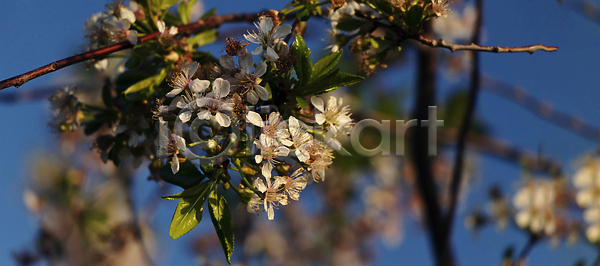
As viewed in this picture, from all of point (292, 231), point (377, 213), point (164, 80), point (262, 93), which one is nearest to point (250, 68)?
point (262, 93)

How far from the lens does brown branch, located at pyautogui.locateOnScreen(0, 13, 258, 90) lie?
78 cm

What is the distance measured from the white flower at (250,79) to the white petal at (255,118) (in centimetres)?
2

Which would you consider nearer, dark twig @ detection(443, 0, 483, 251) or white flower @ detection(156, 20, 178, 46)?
white flower @ detection(156, 20, 178, 46)

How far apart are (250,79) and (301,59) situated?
0.37 ft

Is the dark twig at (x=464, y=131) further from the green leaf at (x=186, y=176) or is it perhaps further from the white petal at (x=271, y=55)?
the green leaf at (x=186, y=176)

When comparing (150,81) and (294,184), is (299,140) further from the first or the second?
(150,81)

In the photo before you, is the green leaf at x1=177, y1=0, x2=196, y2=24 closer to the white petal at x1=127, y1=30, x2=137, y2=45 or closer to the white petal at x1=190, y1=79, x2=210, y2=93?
the white petal at x1=127, y1=30, x2=137, y2=45

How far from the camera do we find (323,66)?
876mm

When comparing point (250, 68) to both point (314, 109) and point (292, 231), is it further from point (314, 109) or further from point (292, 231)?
point (292, 231)

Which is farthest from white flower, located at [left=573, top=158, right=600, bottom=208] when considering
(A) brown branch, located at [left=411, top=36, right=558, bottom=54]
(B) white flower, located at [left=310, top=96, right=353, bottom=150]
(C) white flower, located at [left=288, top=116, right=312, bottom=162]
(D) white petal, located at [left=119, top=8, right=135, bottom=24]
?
(D) white petal, located at [left=119, top=8, right=135, bottom=24]

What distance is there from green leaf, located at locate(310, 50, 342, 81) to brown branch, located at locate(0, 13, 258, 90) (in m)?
0.43

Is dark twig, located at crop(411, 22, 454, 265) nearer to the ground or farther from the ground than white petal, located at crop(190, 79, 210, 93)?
nearer to the ground

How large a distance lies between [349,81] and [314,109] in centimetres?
11

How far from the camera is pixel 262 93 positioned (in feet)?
2.71
